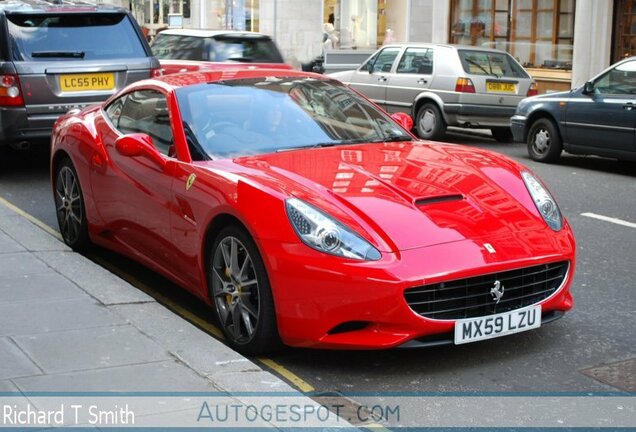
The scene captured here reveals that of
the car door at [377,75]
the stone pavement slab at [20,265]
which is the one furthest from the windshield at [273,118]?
the car door at [377,75]

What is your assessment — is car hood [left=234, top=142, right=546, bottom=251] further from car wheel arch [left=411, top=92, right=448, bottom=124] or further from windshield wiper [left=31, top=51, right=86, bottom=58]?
car wheel arch [left=411, top=92, right=448, bottom=124]

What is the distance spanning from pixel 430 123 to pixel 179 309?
10938 millimetres

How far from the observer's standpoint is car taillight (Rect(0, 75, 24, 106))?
435 inches

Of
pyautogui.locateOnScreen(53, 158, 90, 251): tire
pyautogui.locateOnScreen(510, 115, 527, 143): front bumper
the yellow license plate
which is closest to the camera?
pyautogui.locateOnScreen(53, 158, 90, 251): tire

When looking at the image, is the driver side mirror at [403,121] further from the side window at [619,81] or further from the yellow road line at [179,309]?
the side window at [619,81]

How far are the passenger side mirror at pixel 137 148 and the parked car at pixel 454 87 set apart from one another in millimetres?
10692

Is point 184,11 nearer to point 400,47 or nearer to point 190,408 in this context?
point 400,47

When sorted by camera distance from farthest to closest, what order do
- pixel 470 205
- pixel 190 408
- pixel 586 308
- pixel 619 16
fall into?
pixel 619 16
pixel 586 308
pixel 470 205
pixel 190 408

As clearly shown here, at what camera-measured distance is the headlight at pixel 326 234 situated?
Answer: 5.13 m

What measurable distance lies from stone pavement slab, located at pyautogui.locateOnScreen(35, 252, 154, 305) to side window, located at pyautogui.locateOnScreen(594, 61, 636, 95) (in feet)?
26.2

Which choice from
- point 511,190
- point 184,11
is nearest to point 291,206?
point 511,190

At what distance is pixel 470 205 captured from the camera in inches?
219

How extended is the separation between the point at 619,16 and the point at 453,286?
17523mm

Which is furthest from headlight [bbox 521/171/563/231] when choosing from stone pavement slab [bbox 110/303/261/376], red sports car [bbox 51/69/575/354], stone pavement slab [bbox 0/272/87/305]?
stone pavement slab [bbox 0/272/87/305]
